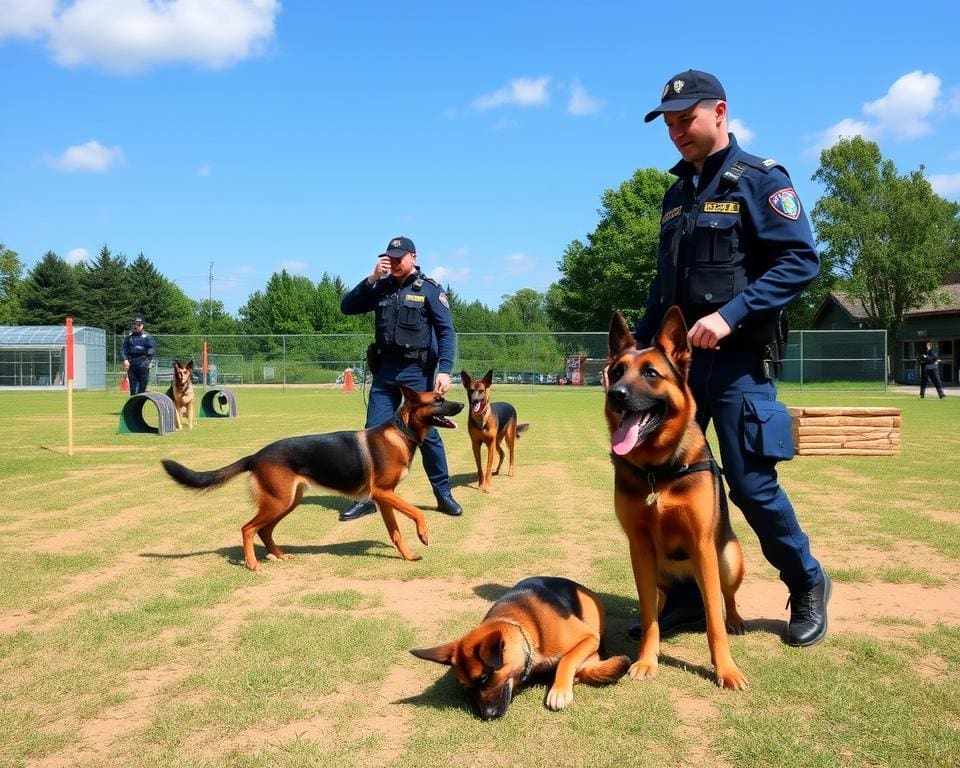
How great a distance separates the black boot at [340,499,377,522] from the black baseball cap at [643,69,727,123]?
185 inches

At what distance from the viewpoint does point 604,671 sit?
120 inches

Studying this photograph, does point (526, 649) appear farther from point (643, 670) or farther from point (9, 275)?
point (9, 275)

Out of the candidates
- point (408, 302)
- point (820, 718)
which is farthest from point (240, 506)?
point (820, 718)

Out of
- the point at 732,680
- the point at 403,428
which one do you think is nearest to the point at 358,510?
the point at 403,428

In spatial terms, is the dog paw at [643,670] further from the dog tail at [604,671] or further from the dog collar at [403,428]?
the dog collar at [403,428]

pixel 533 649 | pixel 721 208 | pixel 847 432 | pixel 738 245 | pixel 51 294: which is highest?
pixel 51 294

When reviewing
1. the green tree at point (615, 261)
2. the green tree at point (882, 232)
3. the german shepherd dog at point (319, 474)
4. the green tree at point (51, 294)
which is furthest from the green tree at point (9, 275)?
the german shepherd dog at point (319, 474)

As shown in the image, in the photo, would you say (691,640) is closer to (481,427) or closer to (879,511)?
(879,511)

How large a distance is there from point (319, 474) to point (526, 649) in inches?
111

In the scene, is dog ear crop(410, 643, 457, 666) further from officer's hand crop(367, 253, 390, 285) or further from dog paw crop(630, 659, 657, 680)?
officer's hand crop(367, 253, 390, 285)

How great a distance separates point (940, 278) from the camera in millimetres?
43938

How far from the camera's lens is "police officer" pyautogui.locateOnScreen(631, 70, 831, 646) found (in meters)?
3.25

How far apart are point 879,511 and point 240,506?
19.9ft

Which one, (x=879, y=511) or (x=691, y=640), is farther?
(x=879, y=511)
